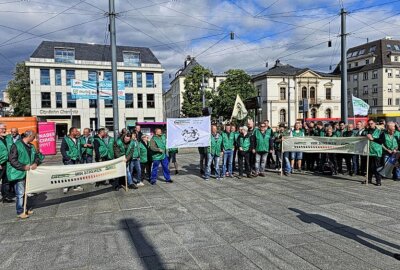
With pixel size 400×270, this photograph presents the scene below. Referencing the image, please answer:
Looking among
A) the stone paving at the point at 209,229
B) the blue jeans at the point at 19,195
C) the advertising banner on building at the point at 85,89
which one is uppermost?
the advertising banner on building at the point at 85,89

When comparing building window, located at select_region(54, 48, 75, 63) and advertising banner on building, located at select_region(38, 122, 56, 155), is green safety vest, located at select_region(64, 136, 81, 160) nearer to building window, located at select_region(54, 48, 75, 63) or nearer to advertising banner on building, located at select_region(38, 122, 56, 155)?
advertising banner on building, located at select_region(38, 122, 56, 155)

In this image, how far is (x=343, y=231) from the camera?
549 centimetres

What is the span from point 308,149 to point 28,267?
9.72 metres

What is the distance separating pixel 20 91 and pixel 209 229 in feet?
215

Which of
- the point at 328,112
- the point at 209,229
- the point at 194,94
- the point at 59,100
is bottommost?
the point at 209,229

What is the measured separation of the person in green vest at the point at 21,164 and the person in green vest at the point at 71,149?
98.2 inches

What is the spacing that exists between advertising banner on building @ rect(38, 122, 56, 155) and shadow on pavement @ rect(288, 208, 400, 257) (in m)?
22.9

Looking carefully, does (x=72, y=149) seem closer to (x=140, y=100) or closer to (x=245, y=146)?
(x=245, y=146)

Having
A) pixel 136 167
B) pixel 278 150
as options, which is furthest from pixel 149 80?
pixel 136 167

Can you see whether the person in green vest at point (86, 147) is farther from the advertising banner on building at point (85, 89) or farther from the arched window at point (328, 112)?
the arched window at point (328, 112)

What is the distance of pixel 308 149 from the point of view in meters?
11.7

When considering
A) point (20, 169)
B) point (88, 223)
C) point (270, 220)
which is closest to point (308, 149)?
point (270, 220)

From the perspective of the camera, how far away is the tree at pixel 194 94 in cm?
5578

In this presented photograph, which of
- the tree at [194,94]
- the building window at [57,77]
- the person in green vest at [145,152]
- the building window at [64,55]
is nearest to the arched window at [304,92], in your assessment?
the tree at [194,94]
